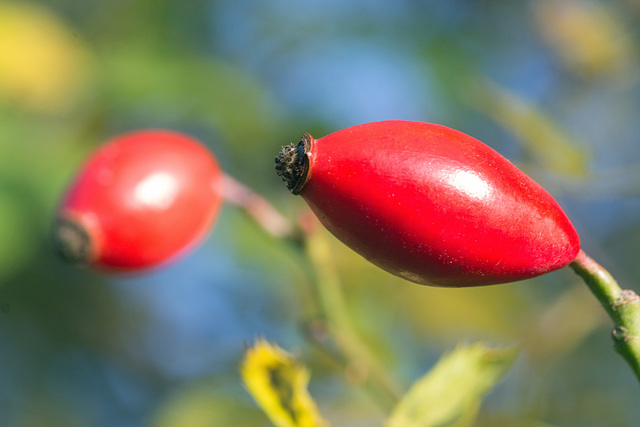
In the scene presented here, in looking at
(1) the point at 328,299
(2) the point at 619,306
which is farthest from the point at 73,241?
(2) the point at 619,306

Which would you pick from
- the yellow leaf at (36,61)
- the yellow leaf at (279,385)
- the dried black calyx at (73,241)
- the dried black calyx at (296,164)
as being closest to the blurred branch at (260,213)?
the dried black calyx at (73,241)

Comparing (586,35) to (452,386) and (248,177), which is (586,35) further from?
(452,386)

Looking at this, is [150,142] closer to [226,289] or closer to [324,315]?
[324,315]

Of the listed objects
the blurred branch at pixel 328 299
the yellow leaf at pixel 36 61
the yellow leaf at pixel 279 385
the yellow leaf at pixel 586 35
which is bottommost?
the yellow leaf at pixel 279 385

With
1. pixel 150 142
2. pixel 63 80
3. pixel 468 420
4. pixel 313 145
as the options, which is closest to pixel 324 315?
pixel 468 420

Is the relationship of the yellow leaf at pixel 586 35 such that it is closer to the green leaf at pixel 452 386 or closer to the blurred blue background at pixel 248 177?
the blurred blue background at pixel 248 177

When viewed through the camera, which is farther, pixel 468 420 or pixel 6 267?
pixel 6 267
